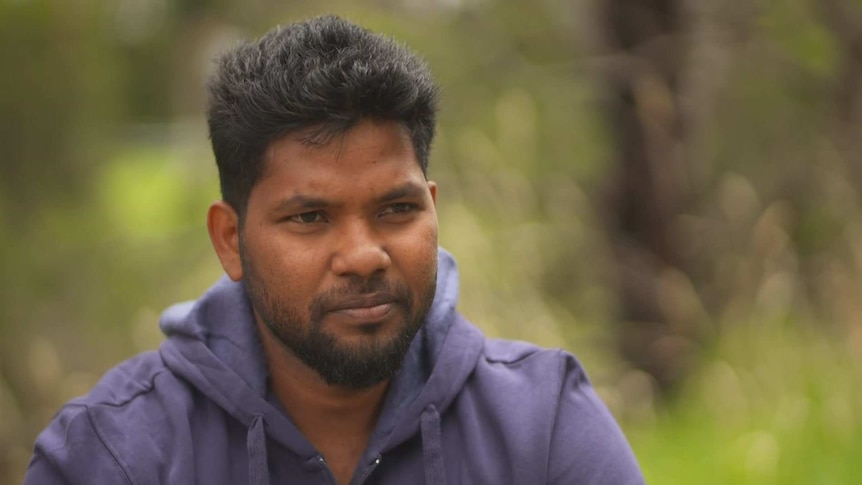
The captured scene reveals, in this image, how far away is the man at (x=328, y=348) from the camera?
2.16 m

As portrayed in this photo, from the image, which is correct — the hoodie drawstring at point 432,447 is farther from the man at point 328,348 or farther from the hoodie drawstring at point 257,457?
the hoodie drawstring at point 257,457

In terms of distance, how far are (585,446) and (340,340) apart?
0.53m

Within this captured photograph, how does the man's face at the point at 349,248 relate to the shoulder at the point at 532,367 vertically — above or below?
above

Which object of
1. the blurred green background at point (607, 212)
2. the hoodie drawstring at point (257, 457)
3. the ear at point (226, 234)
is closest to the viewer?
the hoodie drawstring at point (257, 457)

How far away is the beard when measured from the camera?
2.16 metres

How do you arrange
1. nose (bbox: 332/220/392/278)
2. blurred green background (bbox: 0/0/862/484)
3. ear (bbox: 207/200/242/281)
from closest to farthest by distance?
nose (bbox: 332/220/392/278)
ear (bbox: 207/200/242/281)
blurred green background (bbox: 0/0/862/484)

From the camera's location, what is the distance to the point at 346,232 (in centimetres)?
215

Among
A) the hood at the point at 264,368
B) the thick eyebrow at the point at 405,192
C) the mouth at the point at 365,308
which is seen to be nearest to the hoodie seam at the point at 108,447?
the hood at the point at 264,368

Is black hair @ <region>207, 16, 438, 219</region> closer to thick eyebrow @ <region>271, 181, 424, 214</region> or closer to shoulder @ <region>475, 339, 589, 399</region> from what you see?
thick eyebrow @ <region>271, 181, 424, 214</region>

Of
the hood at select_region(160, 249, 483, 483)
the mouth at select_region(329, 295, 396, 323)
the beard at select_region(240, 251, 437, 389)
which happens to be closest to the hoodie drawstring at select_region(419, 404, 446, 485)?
the hood at select_region(160, 249, 483, 483)

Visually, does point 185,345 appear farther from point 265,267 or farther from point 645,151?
point 645,151

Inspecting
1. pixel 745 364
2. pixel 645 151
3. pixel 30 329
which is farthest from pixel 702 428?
pixel 30 329

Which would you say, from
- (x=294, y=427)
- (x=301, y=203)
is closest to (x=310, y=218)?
(x=301, y=203)

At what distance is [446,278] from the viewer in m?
2.57
